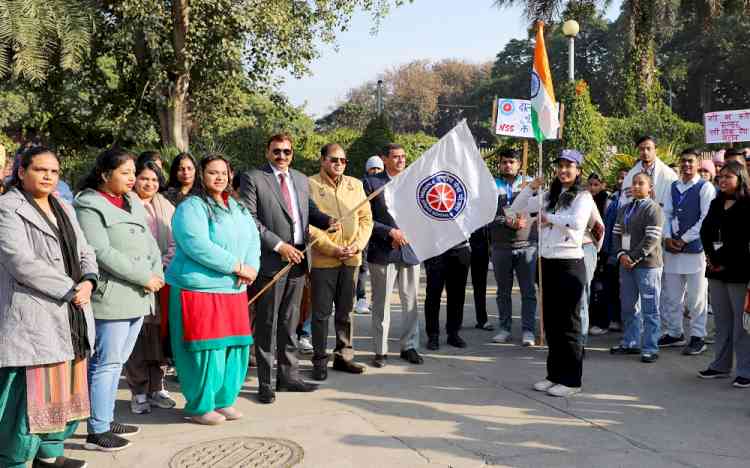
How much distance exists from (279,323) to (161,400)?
1076 mm

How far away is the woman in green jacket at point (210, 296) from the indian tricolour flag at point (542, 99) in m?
3.33

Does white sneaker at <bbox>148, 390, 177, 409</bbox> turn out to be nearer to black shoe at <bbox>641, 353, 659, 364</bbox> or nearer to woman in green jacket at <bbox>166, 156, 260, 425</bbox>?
woman in green jacket at <bbox>166, 156, 260, 425</bbox>

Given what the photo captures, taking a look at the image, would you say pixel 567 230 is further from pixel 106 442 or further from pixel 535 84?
pixel 106 442

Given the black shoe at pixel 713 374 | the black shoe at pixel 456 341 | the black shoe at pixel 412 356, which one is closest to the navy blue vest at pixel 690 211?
the black shoe at pixel 713 374

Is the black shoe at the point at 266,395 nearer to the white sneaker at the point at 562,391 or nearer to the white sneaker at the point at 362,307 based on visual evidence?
the white sneaker at the point at 562,391

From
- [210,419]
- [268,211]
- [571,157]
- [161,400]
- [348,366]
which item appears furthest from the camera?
[348,366]

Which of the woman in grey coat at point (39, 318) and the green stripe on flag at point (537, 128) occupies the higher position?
the green stripe on flag at point (537, 128)

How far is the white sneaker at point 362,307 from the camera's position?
9.88 meters

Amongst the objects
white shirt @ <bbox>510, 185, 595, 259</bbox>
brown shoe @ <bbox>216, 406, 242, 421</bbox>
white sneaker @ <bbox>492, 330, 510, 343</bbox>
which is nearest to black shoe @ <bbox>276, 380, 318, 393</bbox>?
brown shoe @ <bbox>216, 406, 242, 421</bbox>

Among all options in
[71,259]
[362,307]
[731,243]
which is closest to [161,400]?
[71,259]

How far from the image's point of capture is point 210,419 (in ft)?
17.0

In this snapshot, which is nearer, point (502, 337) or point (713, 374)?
point (713, 374)

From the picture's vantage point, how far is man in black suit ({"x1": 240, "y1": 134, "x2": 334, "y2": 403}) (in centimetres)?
583

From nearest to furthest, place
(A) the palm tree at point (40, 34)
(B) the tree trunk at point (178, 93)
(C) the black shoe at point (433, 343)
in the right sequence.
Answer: (C) the black shoe at point (433, 343) → (A) the palm tree at point (40, 34) → (B) the tree trunk at point (178, 93)
